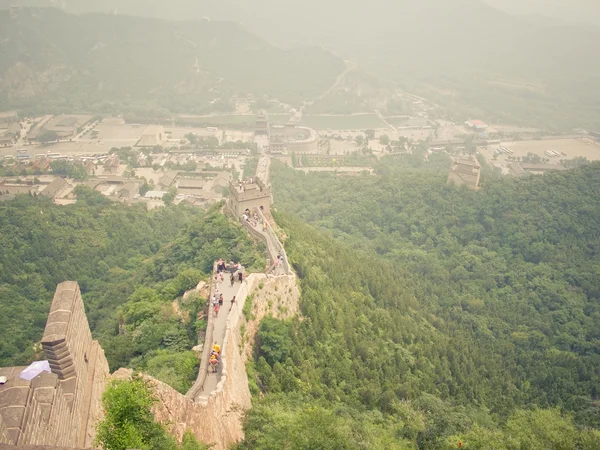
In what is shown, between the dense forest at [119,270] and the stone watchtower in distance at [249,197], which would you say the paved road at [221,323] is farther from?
the stone watchtower in distance at [249,197]

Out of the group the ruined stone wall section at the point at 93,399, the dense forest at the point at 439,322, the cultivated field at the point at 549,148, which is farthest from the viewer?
the cultivated field at the point at 549,148

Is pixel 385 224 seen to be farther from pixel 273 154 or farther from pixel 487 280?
pixel 273 154

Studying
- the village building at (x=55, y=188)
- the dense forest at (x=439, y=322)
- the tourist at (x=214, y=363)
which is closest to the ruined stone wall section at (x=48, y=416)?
the tourist at (x=214, y=363)

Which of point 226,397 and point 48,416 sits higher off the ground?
point 48,416

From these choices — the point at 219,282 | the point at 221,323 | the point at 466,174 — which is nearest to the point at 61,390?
the point at 221,323

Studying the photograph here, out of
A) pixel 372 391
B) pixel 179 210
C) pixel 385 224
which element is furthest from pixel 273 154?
pixel 372 391

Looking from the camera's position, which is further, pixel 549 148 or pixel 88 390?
pixel 549 148

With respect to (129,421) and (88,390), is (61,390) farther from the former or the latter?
(129,421)
